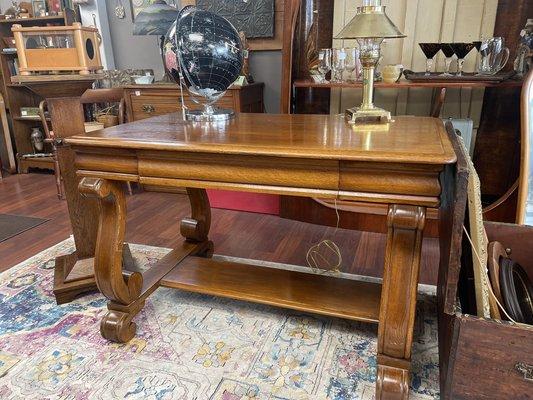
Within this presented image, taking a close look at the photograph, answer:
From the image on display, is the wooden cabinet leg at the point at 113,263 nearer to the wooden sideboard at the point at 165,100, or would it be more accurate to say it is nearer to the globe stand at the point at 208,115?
the globe stand at the point at 208,115

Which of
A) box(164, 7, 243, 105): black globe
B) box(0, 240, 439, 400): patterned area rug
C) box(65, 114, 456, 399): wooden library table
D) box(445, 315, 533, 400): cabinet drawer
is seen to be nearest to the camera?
box(445, 315, 533, 400): cabinet drawer

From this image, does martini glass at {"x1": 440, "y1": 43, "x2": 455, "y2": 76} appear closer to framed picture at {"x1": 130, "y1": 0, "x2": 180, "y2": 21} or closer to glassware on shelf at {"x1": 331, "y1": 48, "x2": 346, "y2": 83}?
glassware on shelf at {"x1": 331, "y1": 48, "x2": 346, "y2": 83}

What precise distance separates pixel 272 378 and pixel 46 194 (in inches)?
104

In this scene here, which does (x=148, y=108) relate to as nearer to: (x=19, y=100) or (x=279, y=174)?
(x=19, y=100)

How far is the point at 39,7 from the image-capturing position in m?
3.38

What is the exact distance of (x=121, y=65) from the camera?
3.49 meters

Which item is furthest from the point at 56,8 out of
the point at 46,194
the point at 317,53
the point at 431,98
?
the point at 431,98

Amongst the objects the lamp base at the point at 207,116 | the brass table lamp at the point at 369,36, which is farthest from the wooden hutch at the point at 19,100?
the brass table lamp at the point at 369,36

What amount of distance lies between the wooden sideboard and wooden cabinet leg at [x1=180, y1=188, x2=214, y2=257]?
1.02 m

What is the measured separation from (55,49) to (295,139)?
2552 millimetres

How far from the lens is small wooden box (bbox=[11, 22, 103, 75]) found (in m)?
2.82

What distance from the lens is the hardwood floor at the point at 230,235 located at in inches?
79.9

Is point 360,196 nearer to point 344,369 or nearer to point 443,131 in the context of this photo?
point 443,131

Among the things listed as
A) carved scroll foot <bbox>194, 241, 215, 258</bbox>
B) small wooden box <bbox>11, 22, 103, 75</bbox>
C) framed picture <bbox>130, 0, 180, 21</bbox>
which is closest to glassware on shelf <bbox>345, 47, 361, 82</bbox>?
carved scroll foot <bbox>194, 241, 215, 258</bbox>
